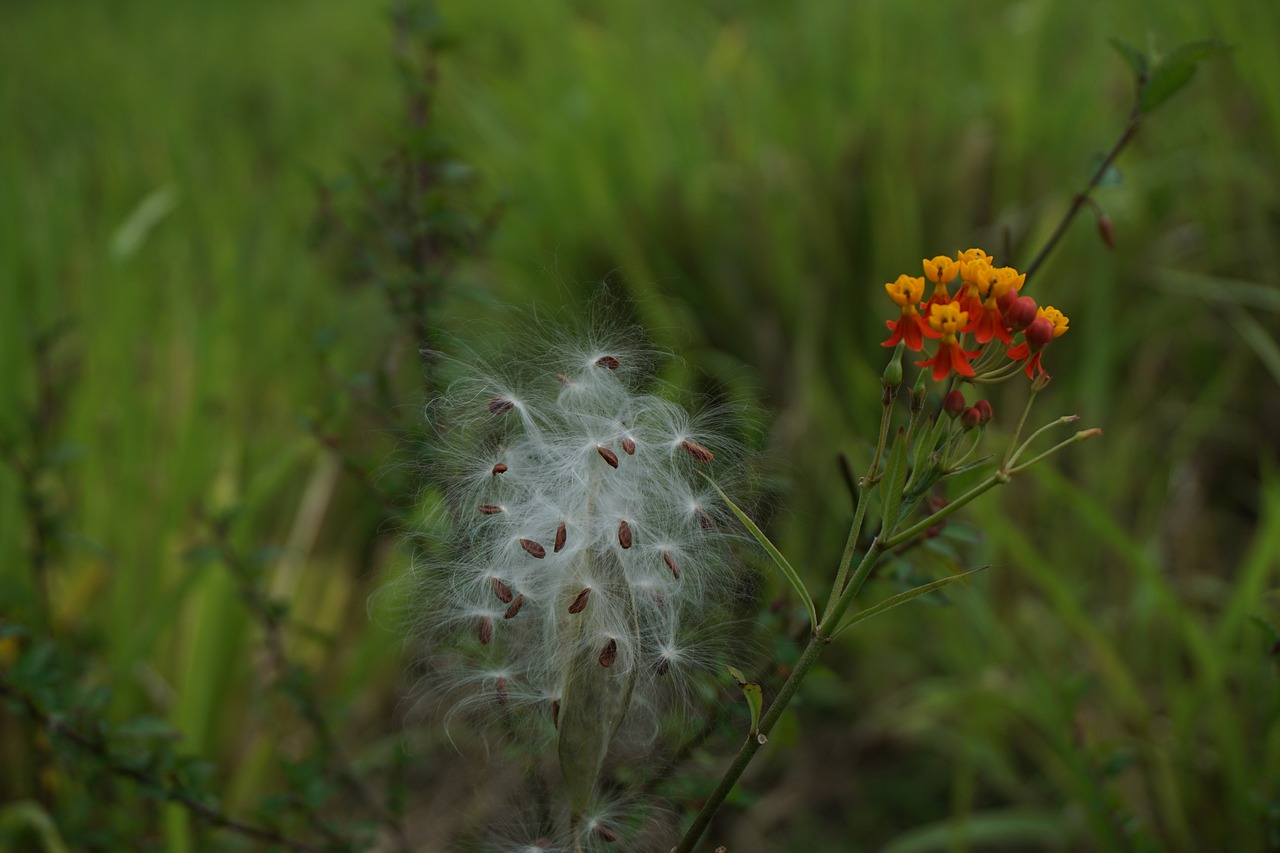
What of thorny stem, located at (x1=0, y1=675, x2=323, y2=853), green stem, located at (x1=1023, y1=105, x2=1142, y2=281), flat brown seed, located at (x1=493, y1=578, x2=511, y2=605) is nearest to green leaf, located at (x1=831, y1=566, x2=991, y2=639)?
flat brown seed, located at (x1=493, y1=578, x2=511, y2=605)

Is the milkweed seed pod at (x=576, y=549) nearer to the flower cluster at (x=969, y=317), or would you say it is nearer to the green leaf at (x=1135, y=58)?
the flower cluster at (x=969, y=317)

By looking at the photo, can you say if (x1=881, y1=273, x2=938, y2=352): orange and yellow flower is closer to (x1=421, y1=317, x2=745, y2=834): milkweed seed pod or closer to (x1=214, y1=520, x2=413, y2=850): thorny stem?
(x1=421, y1=317, x2=745, y2=834): milkweed seed pod

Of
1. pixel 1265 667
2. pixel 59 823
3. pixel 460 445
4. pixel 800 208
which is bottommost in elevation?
pixel 59 823

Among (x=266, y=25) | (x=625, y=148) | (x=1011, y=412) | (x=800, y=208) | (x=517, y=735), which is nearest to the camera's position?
(x=517, y=735)

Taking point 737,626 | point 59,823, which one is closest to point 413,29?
A: point 737,626

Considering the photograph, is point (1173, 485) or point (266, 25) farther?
point (266, 25)

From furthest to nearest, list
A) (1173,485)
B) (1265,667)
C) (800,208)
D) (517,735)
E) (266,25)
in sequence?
(266,25), (800,208), (1173,485), (1265,667), (517,735)

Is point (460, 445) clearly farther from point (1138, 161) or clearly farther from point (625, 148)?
point (1138, 161)

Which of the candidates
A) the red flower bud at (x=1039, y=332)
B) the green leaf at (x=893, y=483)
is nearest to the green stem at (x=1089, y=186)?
the red flower bud at (x=1039, y=332)
